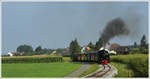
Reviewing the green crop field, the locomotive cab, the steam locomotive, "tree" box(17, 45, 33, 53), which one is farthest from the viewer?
"tree" box(17, 45, 33, 53)

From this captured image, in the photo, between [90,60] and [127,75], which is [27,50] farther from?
[127,75]

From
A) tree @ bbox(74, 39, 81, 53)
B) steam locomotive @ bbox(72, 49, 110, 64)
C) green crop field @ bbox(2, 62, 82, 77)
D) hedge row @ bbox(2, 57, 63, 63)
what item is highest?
tree @ bbox(74, 39, 81, 53)

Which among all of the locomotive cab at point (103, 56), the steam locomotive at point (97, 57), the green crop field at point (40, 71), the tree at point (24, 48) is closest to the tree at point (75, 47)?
the steam locomotive at point (97, 57)

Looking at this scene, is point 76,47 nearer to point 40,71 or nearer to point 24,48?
point 24,48

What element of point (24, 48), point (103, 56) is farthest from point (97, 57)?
point (24, 48)

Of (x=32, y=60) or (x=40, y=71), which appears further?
(x=32, y=60)

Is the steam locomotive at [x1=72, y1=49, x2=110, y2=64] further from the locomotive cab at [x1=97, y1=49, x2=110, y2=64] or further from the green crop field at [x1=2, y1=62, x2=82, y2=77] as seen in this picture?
the green crop field at [x1=2, y1=62, x2=82, y2=77]

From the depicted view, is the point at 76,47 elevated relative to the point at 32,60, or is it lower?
elevated

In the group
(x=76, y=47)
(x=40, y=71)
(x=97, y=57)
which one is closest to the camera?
(x=40, y=71)

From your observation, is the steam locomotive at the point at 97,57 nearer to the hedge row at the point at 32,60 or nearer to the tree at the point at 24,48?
the hedge row at the point at 32,60

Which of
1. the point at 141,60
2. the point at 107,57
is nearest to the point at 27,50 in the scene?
the point at 107,57

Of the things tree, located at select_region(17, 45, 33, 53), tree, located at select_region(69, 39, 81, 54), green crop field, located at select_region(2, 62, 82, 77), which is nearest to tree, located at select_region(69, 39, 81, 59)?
tree, located at select_region(69, 39, 81, 54)

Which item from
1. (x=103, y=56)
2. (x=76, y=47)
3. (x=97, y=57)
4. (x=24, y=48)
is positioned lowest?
(x=97, y=57)

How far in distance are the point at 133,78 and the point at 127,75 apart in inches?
70.2
